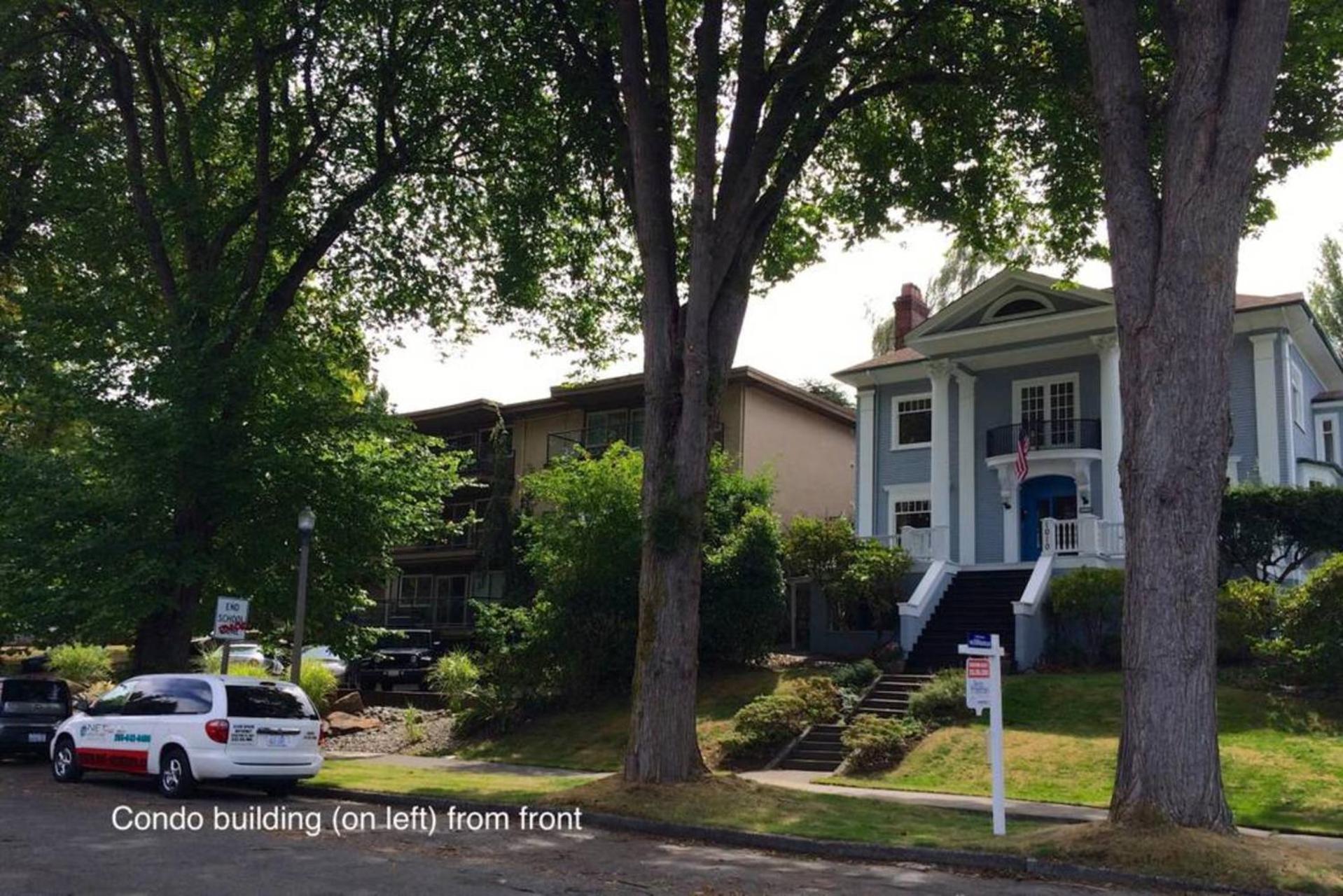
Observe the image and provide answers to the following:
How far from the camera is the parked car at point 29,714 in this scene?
58.9 feet

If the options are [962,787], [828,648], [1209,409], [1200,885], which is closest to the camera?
[1200,885]

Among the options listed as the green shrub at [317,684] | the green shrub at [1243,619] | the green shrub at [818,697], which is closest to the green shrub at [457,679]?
the green shrub at [317,684]

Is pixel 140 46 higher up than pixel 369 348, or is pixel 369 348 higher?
pixel 140 46

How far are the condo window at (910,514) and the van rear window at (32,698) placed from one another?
20.6 metres

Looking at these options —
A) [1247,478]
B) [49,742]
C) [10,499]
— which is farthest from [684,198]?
[1247,478]

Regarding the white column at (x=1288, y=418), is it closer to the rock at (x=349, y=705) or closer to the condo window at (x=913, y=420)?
the condo window at (x=913, y=420)

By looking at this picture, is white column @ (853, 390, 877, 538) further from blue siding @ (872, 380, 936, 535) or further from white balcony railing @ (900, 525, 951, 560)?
white balcony railing @ (900, 525, 951, 560)

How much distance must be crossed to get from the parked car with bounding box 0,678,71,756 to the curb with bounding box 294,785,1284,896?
27.1 ft

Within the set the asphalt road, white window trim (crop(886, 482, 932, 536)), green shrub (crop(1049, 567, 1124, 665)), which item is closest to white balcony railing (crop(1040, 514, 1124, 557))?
green shrub (crop(1049, 567, 1124, 665))

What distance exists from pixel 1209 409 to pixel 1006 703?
10.4 meters

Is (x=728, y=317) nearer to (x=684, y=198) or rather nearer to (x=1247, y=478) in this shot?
(x=684, y=198)

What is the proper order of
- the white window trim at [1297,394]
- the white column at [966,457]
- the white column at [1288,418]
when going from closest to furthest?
the white column at [1288,418] → the white window trim at [1297,394] → the white column at [966,457]

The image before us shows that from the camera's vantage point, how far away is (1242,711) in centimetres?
1781

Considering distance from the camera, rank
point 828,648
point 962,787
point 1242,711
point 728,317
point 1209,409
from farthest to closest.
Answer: point 828,648, point 1242,711, point 962,787, point 728,317, point 1209,409
